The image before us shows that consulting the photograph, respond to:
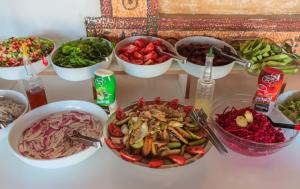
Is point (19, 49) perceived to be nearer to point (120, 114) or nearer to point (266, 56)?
point (120, 114)

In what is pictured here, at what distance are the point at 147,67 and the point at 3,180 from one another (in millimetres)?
566

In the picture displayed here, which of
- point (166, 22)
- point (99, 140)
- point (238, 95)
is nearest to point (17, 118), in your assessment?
point (99, 140)

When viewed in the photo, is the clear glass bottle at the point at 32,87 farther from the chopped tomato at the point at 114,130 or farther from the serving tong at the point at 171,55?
the serving tong at the point at 171,55

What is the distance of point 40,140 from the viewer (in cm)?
91

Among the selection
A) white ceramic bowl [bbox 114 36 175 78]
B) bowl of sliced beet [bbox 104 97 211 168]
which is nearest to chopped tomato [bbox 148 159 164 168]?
bowl of sliced beet [bbox 104 97 211 168]

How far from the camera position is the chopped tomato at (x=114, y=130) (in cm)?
89

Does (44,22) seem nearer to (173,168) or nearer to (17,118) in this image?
(17,118)

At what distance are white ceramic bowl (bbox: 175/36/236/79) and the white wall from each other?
0.38m

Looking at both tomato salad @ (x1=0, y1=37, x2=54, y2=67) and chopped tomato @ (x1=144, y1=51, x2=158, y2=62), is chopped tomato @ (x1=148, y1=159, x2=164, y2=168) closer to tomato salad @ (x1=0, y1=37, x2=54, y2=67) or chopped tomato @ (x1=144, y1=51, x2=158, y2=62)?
chopped tomato @ (x1=144, y1=51, x2=158, y2=62)

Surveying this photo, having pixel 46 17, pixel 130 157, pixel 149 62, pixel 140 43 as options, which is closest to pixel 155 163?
pixel 130 157

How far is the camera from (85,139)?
2.88 ft

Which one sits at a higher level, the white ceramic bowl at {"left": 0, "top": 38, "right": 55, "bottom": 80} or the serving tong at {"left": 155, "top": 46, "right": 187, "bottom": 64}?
the serving tong at {"left": 155, "top": 46, "right": 187, "bottom": 64}

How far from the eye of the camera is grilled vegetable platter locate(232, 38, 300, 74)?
109 centimetres

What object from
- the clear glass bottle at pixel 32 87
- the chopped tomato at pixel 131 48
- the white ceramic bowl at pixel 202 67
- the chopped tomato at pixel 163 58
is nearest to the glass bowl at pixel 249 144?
the white ceramic bowl at pixel 202 67
